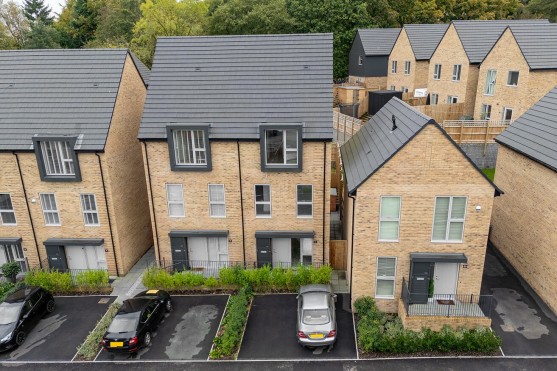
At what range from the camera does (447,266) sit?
1667 centimetres

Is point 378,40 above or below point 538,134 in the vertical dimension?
above

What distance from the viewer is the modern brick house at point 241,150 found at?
18938mm

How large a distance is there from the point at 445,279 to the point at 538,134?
876 cm

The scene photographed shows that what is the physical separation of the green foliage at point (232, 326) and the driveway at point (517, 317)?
10079 mm

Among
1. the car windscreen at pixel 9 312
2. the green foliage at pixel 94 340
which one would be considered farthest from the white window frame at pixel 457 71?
the car windscreen at pixel 9 312

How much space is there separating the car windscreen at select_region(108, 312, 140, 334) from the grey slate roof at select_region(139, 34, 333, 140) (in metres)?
8.19

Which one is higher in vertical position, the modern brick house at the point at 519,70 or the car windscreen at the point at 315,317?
the modern brick house at the point at 519,70

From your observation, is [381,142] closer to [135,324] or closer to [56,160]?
[135,324]

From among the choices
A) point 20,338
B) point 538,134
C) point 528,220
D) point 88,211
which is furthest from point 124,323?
point 538,134

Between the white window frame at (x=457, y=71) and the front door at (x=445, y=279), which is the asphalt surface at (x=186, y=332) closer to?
the front door at (x=445, y=279)

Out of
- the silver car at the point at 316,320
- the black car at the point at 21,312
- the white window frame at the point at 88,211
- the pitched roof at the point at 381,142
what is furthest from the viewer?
the white window frame at the point at 88,211

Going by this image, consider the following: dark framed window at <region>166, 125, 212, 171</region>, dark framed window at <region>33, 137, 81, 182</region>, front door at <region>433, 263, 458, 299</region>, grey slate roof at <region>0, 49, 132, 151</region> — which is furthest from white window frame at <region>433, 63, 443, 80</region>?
dark framed window at <region>33, 137, 81, 182</region>

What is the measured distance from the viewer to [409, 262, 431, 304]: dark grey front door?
53.8 ft

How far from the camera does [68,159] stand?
778 inches
